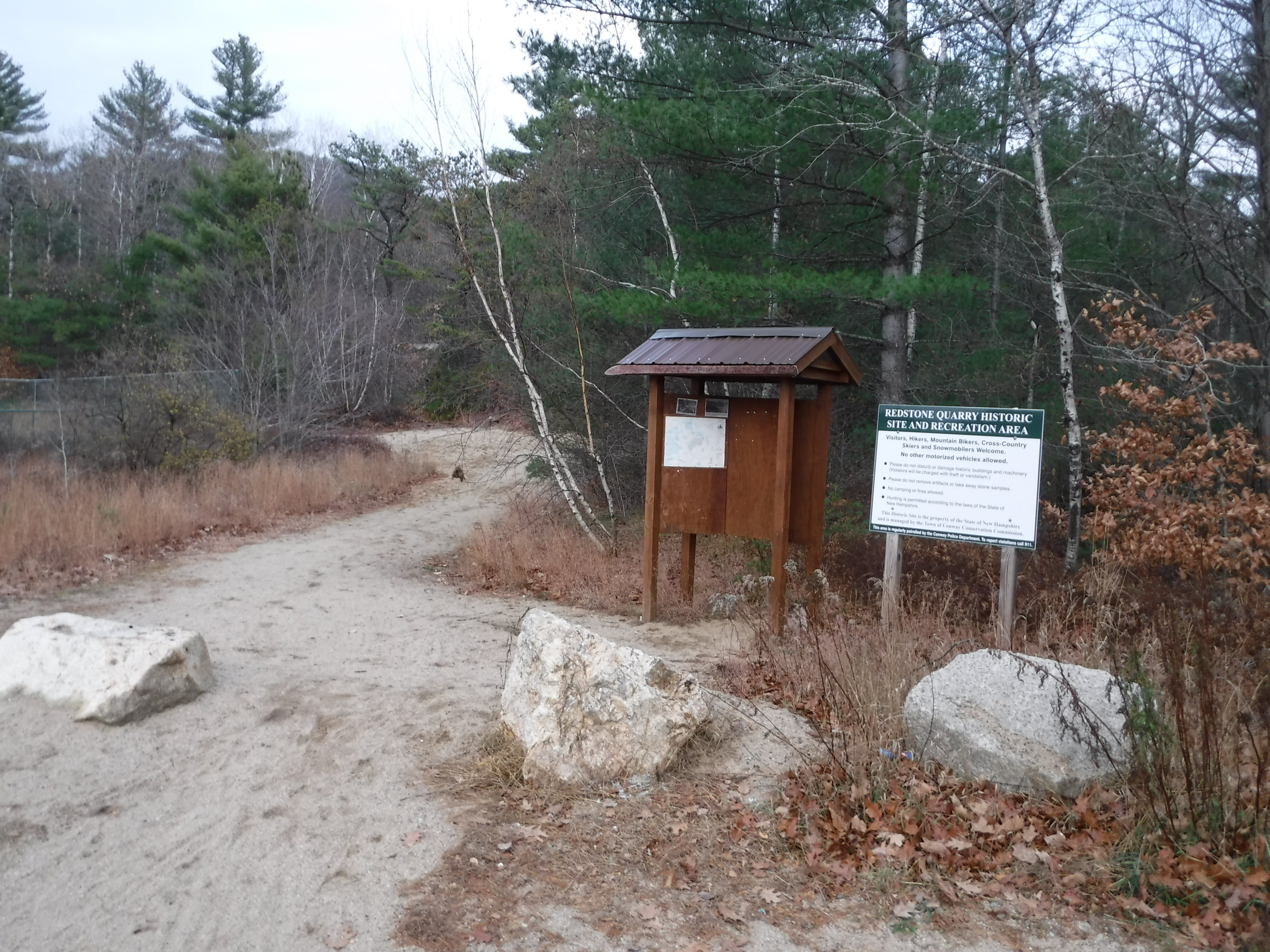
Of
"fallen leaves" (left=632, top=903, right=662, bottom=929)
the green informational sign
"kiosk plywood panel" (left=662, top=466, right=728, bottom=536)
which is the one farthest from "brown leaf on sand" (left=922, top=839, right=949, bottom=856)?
"kiosk plywood panel" (left=662, top=466, right=728, bottom=536)

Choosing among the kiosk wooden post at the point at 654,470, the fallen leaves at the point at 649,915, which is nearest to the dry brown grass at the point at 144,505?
the kiosk wooden post at the point at 654,470

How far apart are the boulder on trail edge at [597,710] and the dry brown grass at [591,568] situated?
11.6 ft

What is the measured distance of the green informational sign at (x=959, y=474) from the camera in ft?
19.4

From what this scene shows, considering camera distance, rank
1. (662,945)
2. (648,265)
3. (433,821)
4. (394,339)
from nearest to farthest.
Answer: (662,945), (433,821), (648,265), (394,339)

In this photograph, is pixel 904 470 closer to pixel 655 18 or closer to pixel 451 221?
pixel 655 18

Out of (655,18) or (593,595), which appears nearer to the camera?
(593,595)

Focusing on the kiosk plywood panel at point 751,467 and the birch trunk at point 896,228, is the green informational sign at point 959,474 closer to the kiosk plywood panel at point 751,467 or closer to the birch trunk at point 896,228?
the kiosk plywood panel at point 751,467

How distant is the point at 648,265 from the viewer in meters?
10.9

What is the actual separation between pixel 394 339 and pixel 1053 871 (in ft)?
89.8

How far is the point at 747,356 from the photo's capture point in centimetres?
753

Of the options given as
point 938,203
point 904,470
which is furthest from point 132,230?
point 904,470

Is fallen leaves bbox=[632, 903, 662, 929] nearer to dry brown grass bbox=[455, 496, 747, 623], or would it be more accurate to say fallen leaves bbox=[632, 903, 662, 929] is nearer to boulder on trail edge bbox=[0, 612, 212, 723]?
boulder on trail edge bbox=[0, 612, 212, 723]

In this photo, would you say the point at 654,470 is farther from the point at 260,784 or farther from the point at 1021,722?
the point at 1021,722

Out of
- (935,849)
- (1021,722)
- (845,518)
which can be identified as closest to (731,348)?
(845,518)
